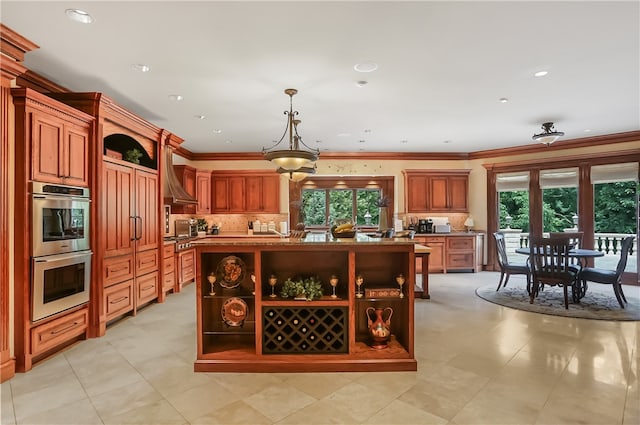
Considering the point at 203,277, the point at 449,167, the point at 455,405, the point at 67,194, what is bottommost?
the point at 455,405

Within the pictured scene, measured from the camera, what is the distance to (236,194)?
7781 millimetres

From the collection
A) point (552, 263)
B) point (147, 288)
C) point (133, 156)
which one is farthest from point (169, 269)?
point (552, 263)

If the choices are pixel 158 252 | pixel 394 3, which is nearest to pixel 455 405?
pixel 394 3

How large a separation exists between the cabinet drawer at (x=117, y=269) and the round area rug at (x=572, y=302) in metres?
5.19

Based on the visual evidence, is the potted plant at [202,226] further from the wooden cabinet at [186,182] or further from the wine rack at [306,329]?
the wine rack at [306,329]

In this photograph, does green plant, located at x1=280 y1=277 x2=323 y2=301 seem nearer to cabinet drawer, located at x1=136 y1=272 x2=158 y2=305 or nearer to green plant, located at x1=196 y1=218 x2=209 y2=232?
cabinet drawer, located at x1=136 y1=272 x2=158 y2=305

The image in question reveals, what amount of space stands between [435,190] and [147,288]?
6.17m

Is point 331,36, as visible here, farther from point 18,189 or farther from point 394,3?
point 18,189

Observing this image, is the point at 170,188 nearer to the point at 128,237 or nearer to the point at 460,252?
the point at 128,237

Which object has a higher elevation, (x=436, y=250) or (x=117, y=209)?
(x=117, y=209)

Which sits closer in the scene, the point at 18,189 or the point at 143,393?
the point at 143,393

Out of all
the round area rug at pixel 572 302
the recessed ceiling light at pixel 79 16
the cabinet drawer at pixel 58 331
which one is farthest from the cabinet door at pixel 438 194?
the recessed ceiling light at pixel 79 16

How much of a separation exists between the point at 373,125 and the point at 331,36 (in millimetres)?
2883

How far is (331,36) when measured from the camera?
2.71m
